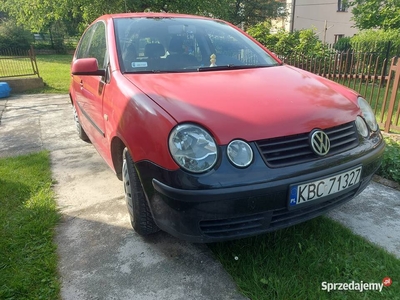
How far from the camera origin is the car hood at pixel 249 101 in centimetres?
168

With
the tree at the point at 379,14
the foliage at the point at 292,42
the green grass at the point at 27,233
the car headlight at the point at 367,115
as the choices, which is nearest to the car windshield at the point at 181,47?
the car headlight at the point at 367,115

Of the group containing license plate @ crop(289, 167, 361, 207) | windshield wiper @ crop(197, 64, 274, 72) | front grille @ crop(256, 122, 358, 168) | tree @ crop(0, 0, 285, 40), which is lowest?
license plate @ crop(289, 167, 361, 207)

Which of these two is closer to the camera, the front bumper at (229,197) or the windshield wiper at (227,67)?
the front bumper at (229,197)

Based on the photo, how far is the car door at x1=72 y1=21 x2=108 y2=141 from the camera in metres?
2.62

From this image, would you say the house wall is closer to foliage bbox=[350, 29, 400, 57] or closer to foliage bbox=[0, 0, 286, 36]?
foliage bbox=[350, 29, 400, 57]

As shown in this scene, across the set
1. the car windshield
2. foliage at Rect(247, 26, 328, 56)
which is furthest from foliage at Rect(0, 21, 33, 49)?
the car windshield

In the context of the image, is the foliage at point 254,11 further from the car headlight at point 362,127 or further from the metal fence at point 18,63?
the car headlight at point 362,127

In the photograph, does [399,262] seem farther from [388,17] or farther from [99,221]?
[388,17]

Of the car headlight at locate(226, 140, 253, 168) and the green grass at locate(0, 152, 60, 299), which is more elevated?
the car headlight at locate(226, 140, 253, 168)

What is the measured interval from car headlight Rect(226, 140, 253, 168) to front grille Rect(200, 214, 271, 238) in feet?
0.98

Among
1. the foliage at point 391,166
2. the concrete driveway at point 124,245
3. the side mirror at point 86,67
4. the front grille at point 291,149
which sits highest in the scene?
the side mirror at point 86,67

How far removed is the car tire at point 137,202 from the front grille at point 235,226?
550 millimetres

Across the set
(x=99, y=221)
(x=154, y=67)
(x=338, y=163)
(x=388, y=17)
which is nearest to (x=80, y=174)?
(x=99, y=221)

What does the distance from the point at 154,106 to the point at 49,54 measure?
91.8ft
